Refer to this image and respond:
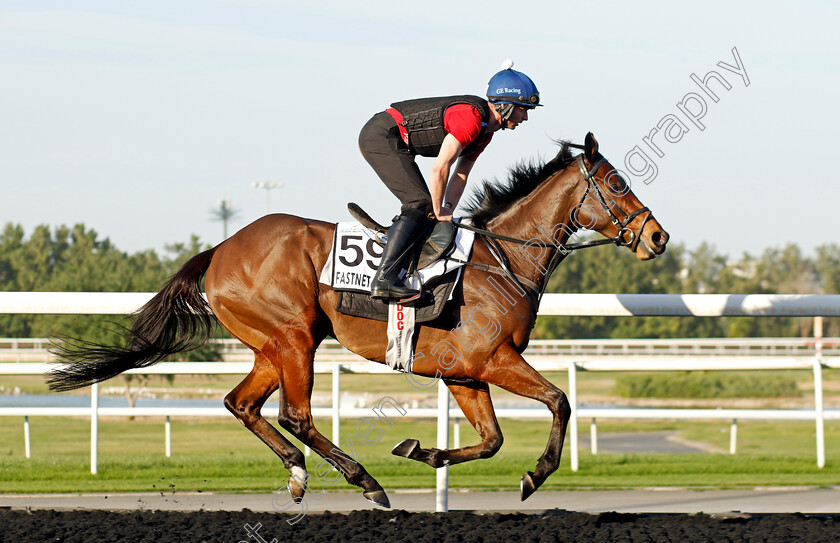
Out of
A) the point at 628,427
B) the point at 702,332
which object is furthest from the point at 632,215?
the point at 702,332

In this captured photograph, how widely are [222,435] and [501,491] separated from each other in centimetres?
1344

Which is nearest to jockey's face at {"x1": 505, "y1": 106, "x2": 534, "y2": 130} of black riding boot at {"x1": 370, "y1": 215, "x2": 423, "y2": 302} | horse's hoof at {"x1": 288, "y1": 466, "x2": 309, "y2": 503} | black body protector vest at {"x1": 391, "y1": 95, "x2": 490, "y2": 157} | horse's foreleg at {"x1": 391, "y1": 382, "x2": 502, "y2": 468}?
black body protector vest at {"x1": 391, "y1": 95, "x2": 490, "y2": 157}

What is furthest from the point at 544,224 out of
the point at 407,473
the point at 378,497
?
the point at 407,473

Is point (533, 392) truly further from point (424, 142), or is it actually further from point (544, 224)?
point (424, 142)

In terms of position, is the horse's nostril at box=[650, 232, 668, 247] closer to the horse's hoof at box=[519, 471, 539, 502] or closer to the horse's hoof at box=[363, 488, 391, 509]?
the horse's hoof at box=[519, 471, 539, 502]

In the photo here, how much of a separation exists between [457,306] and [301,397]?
38.0 inches

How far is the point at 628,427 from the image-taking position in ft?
80.9

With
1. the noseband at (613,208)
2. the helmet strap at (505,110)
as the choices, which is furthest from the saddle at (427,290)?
the noseband at (613,208)

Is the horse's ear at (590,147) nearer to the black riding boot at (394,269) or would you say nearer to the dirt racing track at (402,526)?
the black riding boot at (394,269)

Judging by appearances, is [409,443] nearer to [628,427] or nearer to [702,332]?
[628,427]

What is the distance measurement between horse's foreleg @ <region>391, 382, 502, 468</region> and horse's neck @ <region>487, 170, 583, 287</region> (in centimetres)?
70

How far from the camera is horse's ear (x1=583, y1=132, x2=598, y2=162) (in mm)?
5332

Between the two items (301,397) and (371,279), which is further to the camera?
(301,397)

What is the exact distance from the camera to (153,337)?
5680mm
